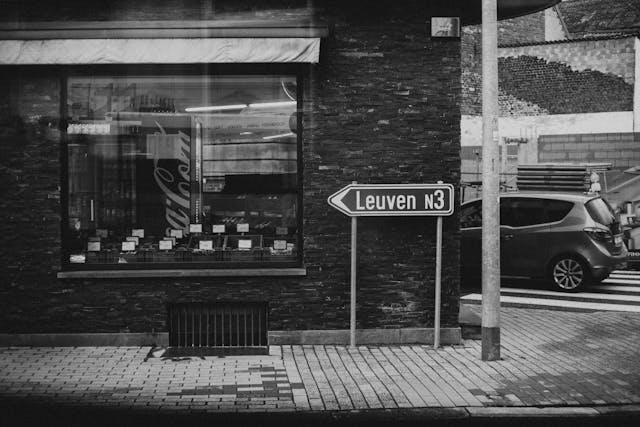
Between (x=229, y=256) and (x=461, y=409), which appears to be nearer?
(x=461, y=409)

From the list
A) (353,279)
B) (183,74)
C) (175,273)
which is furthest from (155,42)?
(353,279)

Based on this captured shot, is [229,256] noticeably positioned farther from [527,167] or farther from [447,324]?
[527,167]

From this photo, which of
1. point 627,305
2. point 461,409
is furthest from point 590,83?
point 461,409

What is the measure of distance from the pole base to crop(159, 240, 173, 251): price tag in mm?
3832

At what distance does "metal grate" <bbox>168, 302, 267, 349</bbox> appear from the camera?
895cm

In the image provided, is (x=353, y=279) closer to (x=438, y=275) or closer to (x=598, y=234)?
(x=438, y=275)

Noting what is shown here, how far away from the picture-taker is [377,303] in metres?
9.04

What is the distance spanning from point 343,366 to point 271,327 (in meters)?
1.33

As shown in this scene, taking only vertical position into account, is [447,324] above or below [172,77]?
below

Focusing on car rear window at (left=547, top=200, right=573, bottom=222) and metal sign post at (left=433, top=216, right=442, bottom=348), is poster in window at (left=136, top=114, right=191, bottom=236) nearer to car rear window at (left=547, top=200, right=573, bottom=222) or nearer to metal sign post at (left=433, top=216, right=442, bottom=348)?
metal sign post at (left=433, top=216, right=442, bottom=348)

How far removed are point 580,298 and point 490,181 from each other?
235 inches

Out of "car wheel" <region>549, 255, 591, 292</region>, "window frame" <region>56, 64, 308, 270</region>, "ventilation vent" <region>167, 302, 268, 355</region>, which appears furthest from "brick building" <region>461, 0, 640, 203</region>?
"ventilation vent" <region>167, 302, 268, 355</region>

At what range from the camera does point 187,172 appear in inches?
365

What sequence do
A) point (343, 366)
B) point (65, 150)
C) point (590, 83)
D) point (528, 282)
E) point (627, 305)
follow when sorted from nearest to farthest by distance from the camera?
point (343, 366) → point (65, 150) → point (627, 305) → point (528, 282) → point (590, 83)
